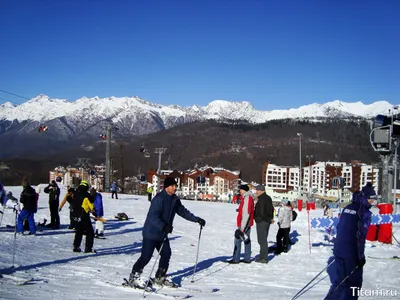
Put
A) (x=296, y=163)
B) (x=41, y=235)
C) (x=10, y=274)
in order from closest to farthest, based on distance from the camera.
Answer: (x=10, y=274)
(x=41, y=235)
(x=296, y=163)

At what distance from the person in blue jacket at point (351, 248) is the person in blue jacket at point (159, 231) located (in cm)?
258

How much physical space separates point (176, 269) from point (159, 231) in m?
2.39

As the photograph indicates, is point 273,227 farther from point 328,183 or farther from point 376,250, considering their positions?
point 328,183

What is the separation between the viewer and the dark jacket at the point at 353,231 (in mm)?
5957

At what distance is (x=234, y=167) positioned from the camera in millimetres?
172125

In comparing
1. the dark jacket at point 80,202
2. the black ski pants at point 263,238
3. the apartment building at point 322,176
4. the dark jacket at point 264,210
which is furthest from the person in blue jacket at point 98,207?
the apartment building at point 322,176

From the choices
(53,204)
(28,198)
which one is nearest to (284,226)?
(28,198)

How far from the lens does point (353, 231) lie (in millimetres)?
5980

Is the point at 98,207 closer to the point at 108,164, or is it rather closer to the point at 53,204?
the point at 53,204

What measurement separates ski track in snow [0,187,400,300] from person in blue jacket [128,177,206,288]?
22 cm

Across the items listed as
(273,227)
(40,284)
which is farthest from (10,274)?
(273,227)

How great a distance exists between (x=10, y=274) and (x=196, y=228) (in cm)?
1056

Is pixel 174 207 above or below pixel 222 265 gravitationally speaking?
above

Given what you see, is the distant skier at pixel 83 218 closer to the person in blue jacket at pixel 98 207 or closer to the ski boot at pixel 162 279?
the person in blue jacket at pixel 98 207
